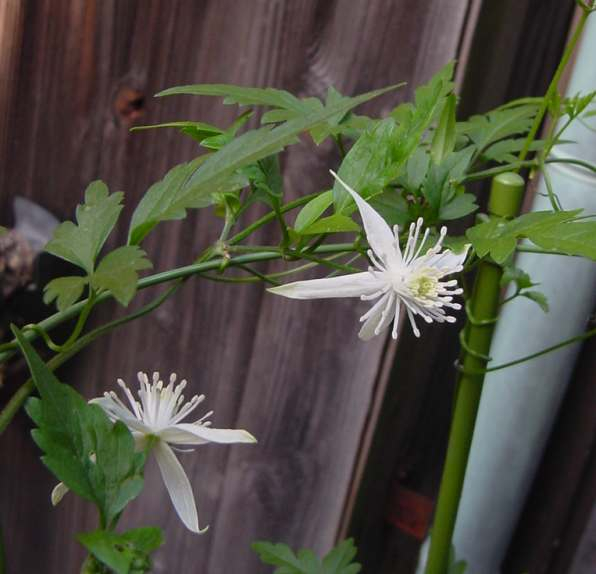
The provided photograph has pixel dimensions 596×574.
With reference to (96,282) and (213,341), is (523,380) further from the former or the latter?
(96,282)

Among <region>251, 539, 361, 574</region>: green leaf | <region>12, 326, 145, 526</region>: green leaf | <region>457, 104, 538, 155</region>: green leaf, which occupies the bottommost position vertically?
<region>251, 539, 361, 574</region>: green leaf

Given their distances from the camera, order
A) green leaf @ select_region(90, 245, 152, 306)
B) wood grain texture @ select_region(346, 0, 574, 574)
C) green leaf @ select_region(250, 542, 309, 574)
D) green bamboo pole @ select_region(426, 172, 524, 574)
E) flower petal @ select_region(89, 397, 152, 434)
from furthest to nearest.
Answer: wood grain texture @ select_region(346, 0, 574, 574), green leaf @ select_region(250, 542, 309, 574), green bamboo pole @ select_region(426, 172, 524, 574), flower petal @ select_region(89, 397, 152, 434), green leaf @ select_region(90, 245, 152, 306)

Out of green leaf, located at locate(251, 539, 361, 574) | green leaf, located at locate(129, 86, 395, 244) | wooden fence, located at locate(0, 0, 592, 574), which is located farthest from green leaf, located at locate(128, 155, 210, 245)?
wooden fence, located at locate(0, 0, 592, 574)

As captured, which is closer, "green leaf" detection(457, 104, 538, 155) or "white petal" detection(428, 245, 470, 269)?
"white petal" detection(428, 245, 470, 269)

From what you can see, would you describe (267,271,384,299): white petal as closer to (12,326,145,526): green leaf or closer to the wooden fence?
(12,326,145,526): green leaf

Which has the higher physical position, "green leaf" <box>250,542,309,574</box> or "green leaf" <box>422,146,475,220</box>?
"green leaf" <box>422,146,475,220</box>

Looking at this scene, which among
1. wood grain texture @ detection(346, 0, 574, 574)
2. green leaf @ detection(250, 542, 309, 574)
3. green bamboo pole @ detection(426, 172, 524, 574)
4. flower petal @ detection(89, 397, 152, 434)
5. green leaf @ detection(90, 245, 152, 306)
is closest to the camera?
green leaf @ detection(90, 245, 152, 306)

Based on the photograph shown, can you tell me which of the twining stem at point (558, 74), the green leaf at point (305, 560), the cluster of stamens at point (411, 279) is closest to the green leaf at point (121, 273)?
the cluster of stamens at point (411, 279)

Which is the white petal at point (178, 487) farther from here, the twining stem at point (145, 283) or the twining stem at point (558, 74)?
the twining stem at point (558, 74)
